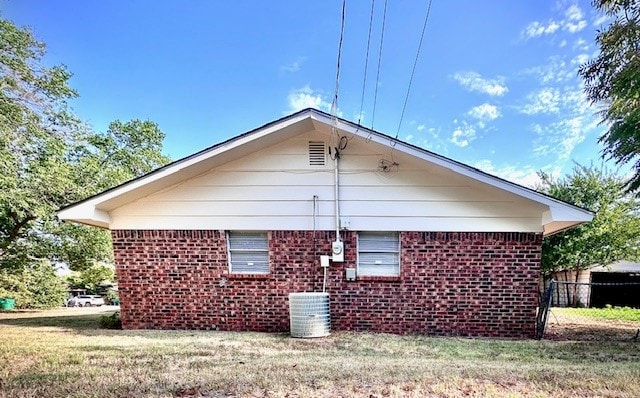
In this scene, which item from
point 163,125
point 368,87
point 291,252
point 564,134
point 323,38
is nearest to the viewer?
point 368,87

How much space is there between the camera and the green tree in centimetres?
571

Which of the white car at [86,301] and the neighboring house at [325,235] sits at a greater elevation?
the neighboring house at [325,235]

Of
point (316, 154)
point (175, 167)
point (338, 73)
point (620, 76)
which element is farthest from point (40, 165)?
point (620, 76)

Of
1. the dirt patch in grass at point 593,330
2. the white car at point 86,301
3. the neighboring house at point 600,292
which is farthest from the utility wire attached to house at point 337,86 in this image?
the white car at point 86,301

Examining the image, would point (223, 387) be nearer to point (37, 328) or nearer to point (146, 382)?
point (146, 382)

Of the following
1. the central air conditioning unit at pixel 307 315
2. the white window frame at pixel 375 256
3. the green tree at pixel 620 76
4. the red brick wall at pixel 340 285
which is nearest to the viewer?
the green tree at pixel 620 76

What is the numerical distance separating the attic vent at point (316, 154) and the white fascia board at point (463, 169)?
1.73 ft

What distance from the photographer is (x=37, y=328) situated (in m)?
7.87

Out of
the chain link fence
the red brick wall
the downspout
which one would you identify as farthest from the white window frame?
the chain link fence

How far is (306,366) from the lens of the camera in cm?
441

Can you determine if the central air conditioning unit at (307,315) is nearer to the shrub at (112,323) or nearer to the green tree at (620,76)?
the shrub at (112,323)

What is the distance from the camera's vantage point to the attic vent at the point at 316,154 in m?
7.47

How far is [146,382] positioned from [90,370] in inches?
38.1

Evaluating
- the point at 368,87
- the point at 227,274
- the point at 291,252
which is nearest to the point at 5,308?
the point at 227,274
